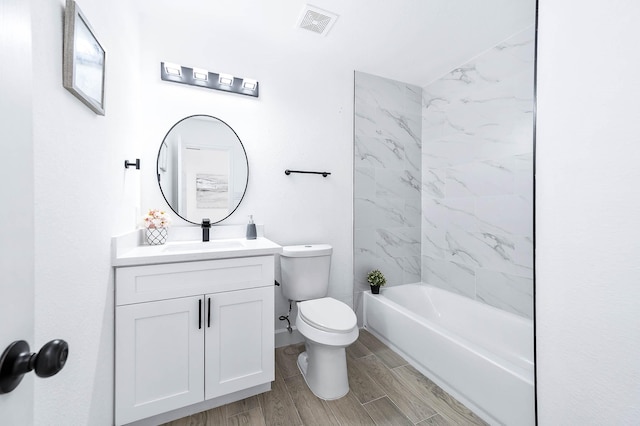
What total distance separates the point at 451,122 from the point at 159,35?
2.43m

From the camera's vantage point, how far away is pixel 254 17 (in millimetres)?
Result: 1787

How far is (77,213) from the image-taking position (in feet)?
2.98

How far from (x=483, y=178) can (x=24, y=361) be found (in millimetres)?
2557

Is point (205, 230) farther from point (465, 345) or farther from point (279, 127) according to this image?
point (465, 345)

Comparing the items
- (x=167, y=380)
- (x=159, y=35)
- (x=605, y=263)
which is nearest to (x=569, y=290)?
(x=605, y=263)

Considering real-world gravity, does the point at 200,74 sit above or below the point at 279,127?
above

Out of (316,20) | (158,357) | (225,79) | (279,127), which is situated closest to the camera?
(158,357)

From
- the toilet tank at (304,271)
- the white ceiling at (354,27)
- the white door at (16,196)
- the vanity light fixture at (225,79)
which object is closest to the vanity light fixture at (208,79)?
the vanity light fixture at (225,79)

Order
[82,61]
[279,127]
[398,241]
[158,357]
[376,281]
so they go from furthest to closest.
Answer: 1. [398,241]
2. [376,281]
3. [279,127]
4. [158,357]
5. [82,61]

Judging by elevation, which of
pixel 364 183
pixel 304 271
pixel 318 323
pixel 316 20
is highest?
pixel 316 20

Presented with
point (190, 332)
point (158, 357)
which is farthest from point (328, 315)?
point (158, 357)

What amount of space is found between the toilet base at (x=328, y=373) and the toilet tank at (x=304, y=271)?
1.40ft

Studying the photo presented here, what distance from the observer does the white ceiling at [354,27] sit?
1681mm

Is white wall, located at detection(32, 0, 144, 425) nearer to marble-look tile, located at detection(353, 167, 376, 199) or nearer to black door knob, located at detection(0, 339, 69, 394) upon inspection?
black door knob, located at detection(0, 339, 69, 394)
